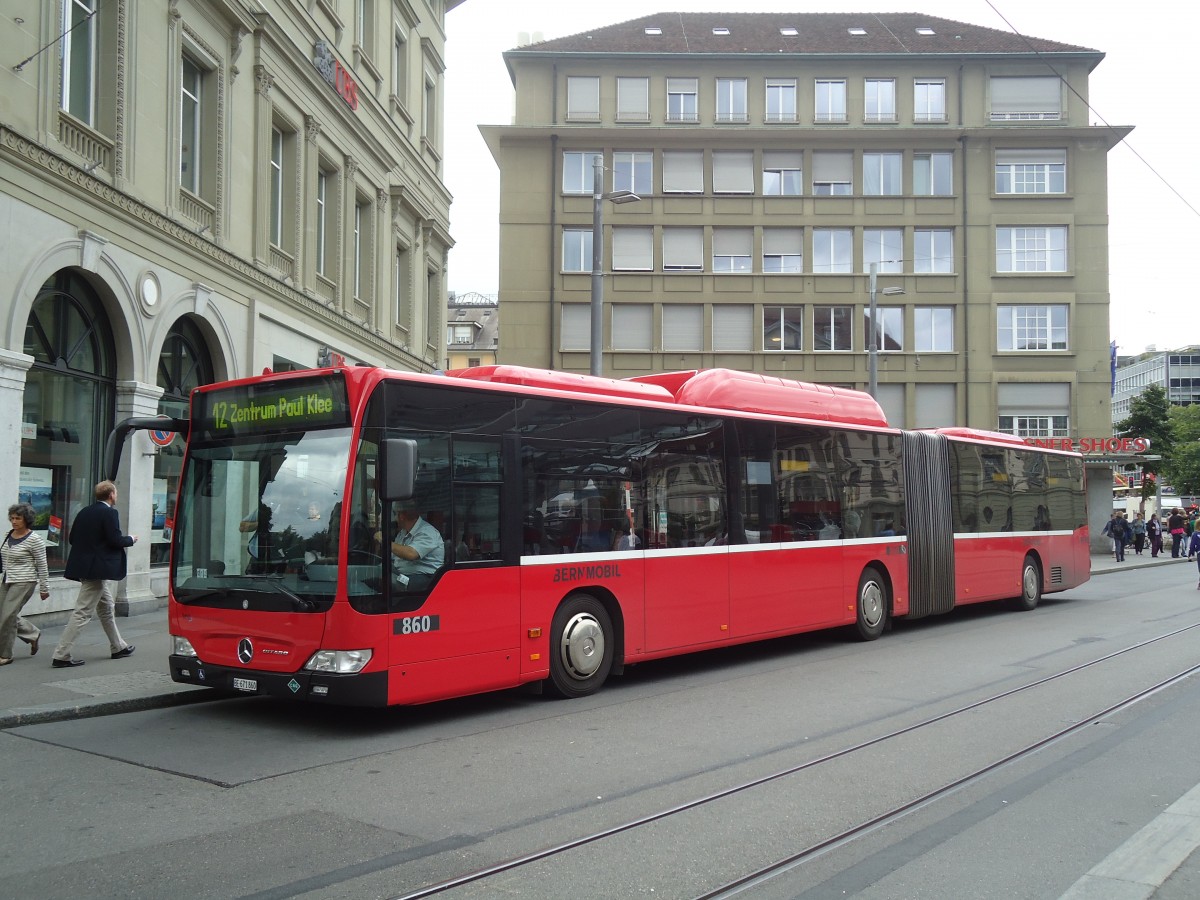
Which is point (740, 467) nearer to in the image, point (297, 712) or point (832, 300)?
point (297, 712)

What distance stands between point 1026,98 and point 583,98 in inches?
710

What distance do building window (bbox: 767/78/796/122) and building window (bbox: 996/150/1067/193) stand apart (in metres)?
8.67

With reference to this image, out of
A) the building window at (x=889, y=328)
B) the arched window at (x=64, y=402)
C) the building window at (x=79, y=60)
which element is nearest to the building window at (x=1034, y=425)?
the building window at (x=889, y=328)

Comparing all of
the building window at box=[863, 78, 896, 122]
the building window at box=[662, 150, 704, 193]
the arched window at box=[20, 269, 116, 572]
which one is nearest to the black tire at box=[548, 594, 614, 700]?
the arched window at box=[20, 269, 116, 572]

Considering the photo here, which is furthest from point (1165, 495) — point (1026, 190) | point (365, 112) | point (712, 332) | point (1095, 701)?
point (1095, 701)

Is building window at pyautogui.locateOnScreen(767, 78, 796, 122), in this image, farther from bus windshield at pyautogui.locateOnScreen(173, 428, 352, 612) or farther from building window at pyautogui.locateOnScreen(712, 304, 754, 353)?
bus windshield at pyautogui.locateOnScreen(173, 428, 352, 612)

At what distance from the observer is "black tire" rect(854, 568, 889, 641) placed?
1443cm

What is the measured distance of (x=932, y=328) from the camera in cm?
4450

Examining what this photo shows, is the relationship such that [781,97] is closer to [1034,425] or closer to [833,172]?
[833,172]

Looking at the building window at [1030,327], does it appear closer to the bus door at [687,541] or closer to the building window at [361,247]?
the building window at [361,247]

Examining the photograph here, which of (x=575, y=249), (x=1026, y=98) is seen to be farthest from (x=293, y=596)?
(x=1026, y=98)

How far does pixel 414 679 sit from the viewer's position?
27.1 feet

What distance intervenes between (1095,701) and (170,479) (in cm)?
1349

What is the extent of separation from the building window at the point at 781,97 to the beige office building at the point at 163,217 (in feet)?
74.5
